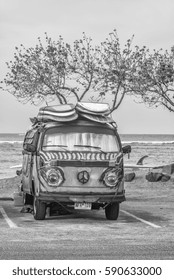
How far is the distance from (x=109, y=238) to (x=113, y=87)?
18.7 meters

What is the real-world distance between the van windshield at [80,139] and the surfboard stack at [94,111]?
26cm

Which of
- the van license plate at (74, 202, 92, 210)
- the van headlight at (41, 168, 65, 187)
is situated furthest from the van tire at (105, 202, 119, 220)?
the van headlight at (41, 168, 65, 187)

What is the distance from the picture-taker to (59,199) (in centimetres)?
1828

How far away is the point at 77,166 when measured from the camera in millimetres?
18500

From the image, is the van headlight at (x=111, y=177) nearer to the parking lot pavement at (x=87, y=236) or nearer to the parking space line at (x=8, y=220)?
the parking lot pavement at (x=87, y=236)

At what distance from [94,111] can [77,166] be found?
4.90 feet

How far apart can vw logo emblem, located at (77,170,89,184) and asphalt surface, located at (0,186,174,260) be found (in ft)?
3.34

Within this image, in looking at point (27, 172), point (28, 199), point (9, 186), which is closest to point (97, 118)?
point (27, 172)

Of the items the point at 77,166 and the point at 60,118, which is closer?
the point at 77,166

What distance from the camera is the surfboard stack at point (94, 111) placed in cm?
1894

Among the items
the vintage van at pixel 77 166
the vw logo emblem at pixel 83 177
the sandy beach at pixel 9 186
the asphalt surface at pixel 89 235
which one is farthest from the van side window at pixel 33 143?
the sandy beach at pixel 9 186

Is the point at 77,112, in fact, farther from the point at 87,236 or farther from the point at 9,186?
the point at 9,186

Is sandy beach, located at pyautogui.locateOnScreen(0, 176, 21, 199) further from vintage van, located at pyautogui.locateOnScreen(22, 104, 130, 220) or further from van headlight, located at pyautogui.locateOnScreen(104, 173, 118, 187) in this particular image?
van headlight, located at pyautogui.locateOnScreen(104, 173, 118, 187)
